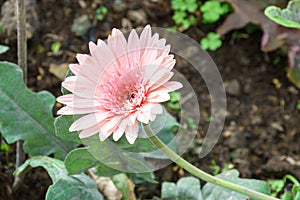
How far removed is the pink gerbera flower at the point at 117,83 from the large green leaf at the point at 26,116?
401 millimetres

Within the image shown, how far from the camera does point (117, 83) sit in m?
1.15

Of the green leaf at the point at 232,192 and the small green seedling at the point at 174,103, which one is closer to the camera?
the green leaf at the point at 232,192

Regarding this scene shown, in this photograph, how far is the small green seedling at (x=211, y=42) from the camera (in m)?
2.14

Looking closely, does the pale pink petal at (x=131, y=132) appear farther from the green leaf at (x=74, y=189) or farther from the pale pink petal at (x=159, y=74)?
the green leaf at (x=74, y=189)

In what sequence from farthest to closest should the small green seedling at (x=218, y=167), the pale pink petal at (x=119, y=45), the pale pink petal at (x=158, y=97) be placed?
1. the small green seedling at (x=218, y=167)
2. the pale pink petal at (x=119, y=45)
3. the pale pink petal at (x=158, y=97)

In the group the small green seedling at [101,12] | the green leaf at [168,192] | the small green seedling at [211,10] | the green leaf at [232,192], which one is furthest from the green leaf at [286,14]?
the small green seedling at [101,12]

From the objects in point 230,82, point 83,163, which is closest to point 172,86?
point 83,163

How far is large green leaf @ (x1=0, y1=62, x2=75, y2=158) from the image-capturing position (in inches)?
58.4

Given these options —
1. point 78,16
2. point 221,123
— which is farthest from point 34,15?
point 221,123

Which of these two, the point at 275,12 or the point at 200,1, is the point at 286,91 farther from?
the point at 275,12

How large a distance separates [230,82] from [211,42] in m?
0.17

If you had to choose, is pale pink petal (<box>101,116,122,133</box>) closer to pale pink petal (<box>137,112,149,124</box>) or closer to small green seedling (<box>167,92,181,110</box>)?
pale pink petal (<box>137,112,149,124</box>)

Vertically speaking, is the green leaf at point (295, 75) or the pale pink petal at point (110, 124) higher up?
the pale pink petal at point (110, 124)

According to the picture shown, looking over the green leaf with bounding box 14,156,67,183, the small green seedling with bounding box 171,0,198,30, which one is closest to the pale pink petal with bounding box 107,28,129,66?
the green leaf with bounding box 14,156,67,183
